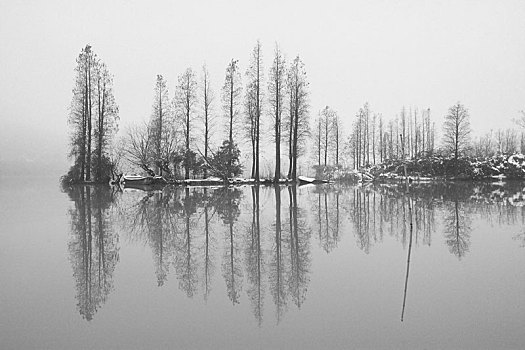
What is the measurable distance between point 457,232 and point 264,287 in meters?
4.51

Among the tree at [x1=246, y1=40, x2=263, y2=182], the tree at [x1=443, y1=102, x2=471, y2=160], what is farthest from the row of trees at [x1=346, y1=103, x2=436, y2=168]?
the tree at [x1=246, y1=40, x2=263, y2=182]

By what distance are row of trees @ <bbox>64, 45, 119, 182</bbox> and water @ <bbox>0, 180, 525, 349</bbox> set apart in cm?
2393

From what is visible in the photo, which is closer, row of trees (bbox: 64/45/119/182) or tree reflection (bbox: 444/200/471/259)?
tree reflection (bbox: 444/200/471/259)

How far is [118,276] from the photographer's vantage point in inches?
171

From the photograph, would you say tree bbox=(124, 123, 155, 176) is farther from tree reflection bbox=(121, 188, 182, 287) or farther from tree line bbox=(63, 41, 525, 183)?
tree reflection bbox=(121, 188, 182, 287)

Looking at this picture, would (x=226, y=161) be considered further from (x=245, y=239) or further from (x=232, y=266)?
(x=232, y=266)

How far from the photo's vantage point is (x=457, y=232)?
22.7ft

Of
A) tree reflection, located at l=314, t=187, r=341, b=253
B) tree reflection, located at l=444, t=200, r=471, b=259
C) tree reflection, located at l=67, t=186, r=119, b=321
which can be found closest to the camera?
tree reflection, located at l=67, t=186, r=119, b=321

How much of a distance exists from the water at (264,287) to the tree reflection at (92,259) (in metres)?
0.02

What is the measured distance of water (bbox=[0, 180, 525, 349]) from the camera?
276cm

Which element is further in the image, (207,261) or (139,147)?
(139,147)

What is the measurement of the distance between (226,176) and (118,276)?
23.9 meters

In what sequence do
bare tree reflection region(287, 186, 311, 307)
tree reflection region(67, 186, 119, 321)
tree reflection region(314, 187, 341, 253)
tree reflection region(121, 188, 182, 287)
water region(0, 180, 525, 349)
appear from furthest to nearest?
1. tree reflection region(314, 187, 341, 253)
2. tree reflection region(121, 188, 182, 287)
3. bare tree reflection region(287, 186, 311, 307)
4. tree reflection region(67, 186, 119, 321)
5. water region(0, 180, 525, 349)

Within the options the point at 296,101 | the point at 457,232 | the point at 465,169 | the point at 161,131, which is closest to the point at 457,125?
the point at 465,169
